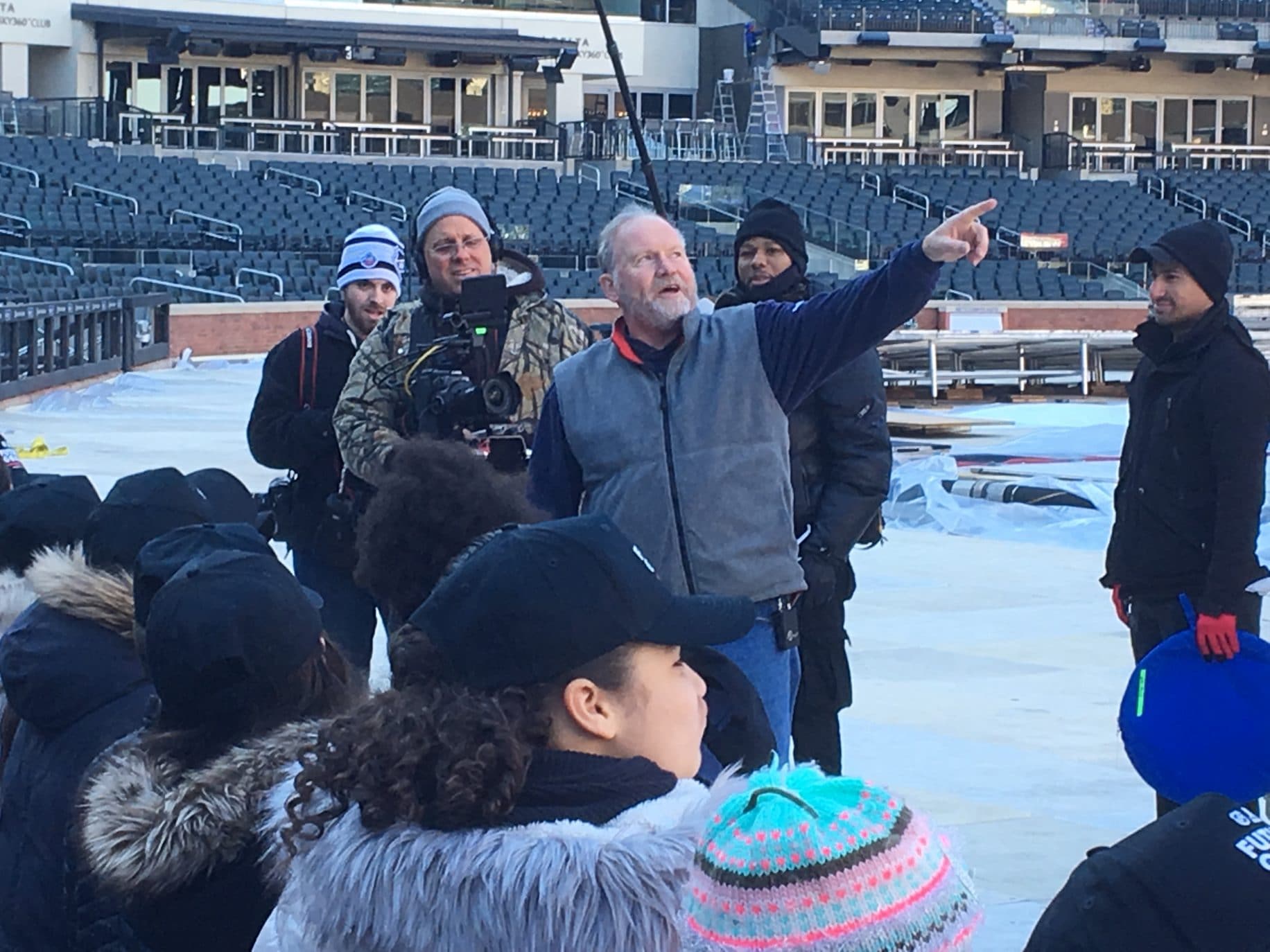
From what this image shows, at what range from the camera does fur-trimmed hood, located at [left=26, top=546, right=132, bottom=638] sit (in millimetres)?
3568

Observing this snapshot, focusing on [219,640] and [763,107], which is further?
[763,107]

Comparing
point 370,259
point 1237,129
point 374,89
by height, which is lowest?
point 370,259

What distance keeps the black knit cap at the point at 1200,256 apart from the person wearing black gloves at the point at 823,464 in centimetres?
76

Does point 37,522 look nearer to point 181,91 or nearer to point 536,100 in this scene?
point 181,91

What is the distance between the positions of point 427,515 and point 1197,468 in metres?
2.45

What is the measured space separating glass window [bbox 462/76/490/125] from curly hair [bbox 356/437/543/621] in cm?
5309

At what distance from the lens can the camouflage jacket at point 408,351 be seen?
5039 mm

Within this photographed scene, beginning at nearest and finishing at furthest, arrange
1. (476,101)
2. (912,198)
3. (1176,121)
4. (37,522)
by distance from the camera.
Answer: (37,522)
(912,198)
(476,101)
(1176,121)

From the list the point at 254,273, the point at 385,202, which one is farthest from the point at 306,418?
the point at 385,202

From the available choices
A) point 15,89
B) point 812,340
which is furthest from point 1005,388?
point 15,89

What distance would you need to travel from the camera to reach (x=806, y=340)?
4.22m

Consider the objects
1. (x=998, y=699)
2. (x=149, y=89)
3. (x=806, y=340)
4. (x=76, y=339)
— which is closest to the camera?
(x=806, y=340)

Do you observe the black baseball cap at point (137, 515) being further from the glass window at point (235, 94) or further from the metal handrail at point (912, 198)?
the glass window at point (235, 94)

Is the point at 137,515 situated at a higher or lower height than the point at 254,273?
lower
